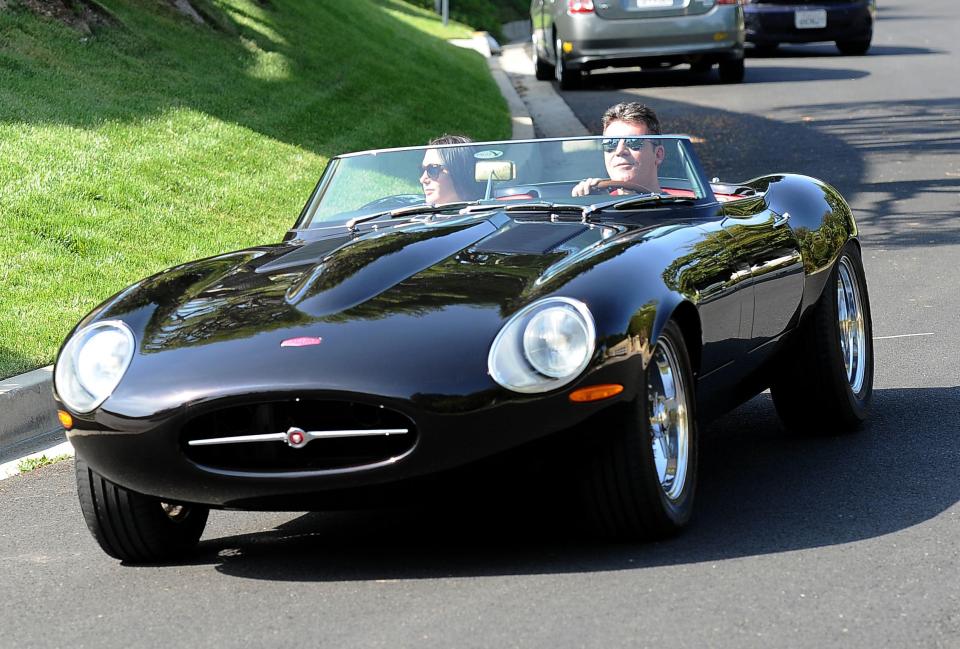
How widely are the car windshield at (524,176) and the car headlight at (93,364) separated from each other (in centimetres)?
143

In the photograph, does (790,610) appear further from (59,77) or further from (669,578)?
(59,77)

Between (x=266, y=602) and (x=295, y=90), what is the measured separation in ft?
40.8

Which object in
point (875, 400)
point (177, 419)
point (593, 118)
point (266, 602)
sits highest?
point (177, 419)

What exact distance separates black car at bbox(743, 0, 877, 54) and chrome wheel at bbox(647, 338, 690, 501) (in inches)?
821

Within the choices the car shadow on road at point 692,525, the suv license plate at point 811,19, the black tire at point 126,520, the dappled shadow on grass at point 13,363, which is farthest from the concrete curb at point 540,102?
the black tire at point 126,520

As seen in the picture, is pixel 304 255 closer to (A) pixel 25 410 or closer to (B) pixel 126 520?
(B) pixel 126 520

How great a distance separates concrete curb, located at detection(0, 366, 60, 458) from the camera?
6770 millimetres

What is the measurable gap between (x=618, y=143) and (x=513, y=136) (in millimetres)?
10712

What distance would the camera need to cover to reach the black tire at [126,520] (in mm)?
4840

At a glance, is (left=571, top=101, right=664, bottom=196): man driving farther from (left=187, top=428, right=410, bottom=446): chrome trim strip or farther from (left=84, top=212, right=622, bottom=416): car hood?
(left=187, top=428, right=410, bottom=446): chrome trim strip

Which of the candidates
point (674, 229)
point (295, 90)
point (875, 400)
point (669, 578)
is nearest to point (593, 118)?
point (295, 90)

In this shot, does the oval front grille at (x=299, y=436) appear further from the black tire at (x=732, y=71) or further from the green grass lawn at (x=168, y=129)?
the black tire at (x=732, y=71)

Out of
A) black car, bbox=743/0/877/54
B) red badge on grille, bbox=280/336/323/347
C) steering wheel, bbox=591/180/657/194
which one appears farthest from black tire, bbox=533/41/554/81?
red badge on grille, bbox=280/336/323/347

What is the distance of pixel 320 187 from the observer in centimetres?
637
